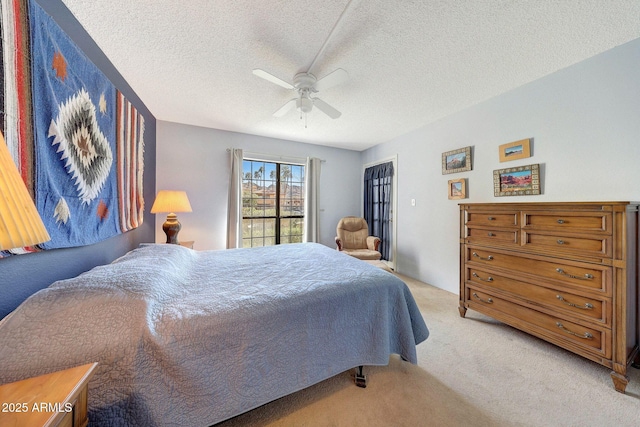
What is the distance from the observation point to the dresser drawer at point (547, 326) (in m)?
1.50

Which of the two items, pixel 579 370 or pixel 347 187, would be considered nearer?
pixel 579 370

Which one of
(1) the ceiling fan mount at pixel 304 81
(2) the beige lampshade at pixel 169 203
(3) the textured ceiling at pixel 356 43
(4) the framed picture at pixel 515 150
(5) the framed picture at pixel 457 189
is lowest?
(2) the beige lampshade at pixel 169 203

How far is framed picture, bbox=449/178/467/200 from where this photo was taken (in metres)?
2.83

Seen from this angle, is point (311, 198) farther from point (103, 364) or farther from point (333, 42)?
point (103, 364)

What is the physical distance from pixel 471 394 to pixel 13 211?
2265 millimetres

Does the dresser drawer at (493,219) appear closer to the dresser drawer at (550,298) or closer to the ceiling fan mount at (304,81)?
the dresser drawer at (550,298)

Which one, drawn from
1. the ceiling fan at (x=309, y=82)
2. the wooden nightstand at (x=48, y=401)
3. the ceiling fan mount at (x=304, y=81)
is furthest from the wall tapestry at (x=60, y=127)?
the ceiling fan mount at (x=304, y=81)

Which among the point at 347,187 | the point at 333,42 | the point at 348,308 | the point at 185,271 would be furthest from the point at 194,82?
the point at 347,187

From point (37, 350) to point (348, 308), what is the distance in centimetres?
134

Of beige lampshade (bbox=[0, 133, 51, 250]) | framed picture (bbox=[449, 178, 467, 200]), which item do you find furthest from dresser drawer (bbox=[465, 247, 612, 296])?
beige lampshade (bbox=[0, 133, 51, 250])

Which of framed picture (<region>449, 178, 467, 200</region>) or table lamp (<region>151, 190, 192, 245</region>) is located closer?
table lamp (<region>151, 190, 192, 245</region>)

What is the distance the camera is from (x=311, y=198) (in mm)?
4191

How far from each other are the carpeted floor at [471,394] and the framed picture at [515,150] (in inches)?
73.4

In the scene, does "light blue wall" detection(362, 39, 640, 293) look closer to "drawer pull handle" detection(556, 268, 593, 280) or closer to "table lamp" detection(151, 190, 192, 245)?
"drawer pull handle" detection(556, 268, 593, 280)
